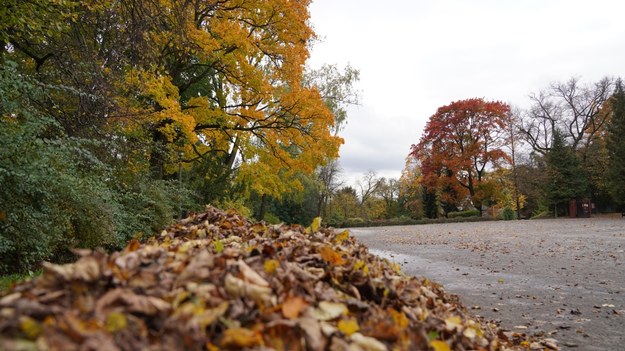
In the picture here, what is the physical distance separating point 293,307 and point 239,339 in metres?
0.28

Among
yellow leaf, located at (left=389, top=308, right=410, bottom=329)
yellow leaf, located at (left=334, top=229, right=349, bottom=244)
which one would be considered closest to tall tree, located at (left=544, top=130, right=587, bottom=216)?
yellow leaf, located at (left=334, top=229, right=349, bottom=244)

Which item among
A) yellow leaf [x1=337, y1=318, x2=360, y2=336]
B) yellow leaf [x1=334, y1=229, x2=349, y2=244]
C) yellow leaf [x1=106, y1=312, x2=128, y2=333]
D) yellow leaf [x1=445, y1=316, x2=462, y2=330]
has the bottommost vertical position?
yellow leaf [x1=445, y1=316, x2=462, y2=330]

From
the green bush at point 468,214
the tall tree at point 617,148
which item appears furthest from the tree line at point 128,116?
the green bush at point 468,214

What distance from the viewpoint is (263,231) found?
3.40 metres

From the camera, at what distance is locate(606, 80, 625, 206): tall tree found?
27481 mm

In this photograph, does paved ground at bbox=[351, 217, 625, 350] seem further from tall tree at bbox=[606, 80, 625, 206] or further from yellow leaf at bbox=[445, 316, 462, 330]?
tall tree at bbox=[606, 80, 625, 206]

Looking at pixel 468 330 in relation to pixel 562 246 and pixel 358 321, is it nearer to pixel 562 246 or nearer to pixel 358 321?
pixel 358 321

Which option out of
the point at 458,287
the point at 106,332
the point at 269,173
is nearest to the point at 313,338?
the point at 106,332

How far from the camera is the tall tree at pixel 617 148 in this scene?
1082 inches

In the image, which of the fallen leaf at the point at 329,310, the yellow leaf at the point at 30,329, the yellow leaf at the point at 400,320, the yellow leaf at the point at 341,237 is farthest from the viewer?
the yellow leaf at the point at 341,237

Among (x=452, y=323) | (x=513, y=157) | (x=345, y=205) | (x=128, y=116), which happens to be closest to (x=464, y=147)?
(x=513, y=157)

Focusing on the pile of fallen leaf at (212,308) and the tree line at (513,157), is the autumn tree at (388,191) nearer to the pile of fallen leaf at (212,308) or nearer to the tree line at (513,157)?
the tree line at (513,157)

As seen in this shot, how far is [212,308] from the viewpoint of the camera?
135cm

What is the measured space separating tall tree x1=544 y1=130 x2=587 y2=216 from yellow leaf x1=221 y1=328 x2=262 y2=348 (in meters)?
35.3
